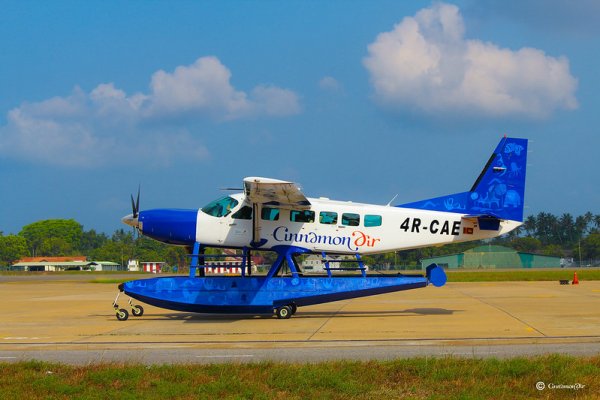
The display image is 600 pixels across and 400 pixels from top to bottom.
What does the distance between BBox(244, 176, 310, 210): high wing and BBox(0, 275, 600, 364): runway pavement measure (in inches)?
138

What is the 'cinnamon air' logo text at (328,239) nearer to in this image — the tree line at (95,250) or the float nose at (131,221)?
the float nose at (131,221)

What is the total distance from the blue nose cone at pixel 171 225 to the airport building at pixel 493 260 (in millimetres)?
94566

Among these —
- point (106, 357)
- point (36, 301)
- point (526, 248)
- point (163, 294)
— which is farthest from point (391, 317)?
point (526, 248)

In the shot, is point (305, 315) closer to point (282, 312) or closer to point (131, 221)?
point (282, 312)

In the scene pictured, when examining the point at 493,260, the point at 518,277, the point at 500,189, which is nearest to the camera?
the point at 500,189

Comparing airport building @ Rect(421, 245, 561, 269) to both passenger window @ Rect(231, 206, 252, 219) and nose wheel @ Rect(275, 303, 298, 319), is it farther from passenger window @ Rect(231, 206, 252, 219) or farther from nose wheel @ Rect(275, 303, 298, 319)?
nose wheel @ Rect(275, 303, 298, 319)

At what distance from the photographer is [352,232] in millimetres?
20406

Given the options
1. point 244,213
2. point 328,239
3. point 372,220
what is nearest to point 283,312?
point 328,239

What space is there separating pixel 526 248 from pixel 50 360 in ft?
483

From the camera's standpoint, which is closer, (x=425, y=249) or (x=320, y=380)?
(x=320, y=380)

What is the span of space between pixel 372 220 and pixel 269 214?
10.6 feet

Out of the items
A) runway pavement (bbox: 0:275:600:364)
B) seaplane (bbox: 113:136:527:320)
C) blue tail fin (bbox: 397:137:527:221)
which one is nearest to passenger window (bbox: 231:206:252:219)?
seaplane (bbox: 113:136:527:320)

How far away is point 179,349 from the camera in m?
13.6

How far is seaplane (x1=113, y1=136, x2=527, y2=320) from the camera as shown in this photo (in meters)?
19.7
